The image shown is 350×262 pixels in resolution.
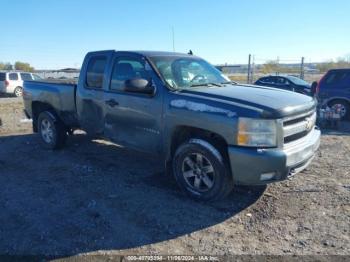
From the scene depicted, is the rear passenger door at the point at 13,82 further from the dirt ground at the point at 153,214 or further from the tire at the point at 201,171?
the tire at the point at 201,171

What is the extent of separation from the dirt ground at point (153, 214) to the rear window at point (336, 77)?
518 cm

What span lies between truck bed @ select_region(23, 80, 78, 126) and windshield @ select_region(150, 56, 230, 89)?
212 centimetres

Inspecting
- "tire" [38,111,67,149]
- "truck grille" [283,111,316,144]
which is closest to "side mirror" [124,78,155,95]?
"truck grille" [283,111,316,144]

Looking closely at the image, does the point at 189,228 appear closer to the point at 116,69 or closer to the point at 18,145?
the point at 116,69

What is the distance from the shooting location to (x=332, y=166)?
6070 mm

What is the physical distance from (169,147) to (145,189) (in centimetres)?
74

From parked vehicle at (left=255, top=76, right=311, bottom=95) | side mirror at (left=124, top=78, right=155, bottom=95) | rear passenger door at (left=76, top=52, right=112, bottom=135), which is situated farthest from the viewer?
parked vehicle at (left=255, top=76, right=311, bottom=95)

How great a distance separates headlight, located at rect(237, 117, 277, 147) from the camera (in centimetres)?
396

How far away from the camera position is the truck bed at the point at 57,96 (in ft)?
21.6

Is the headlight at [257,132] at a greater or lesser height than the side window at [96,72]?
lesser

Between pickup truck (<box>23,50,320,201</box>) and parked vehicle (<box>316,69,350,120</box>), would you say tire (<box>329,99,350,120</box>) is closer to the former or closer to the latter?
parked vehicle (<box>316,69,350,120</box>)

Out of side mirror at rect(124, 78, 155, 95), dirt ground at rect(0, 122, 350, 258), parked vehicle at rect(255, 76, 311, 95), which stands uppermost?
side mirror at rect(124, 78, 155, 95)

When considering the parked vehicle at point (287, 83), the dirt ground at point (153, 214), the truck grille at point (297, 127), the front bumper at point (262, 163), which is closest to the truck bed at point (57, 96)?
the dirt ground at point (153, 214)

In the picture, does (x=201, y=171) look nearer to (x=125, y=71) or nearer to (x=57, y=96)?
(x=125, y=71)
